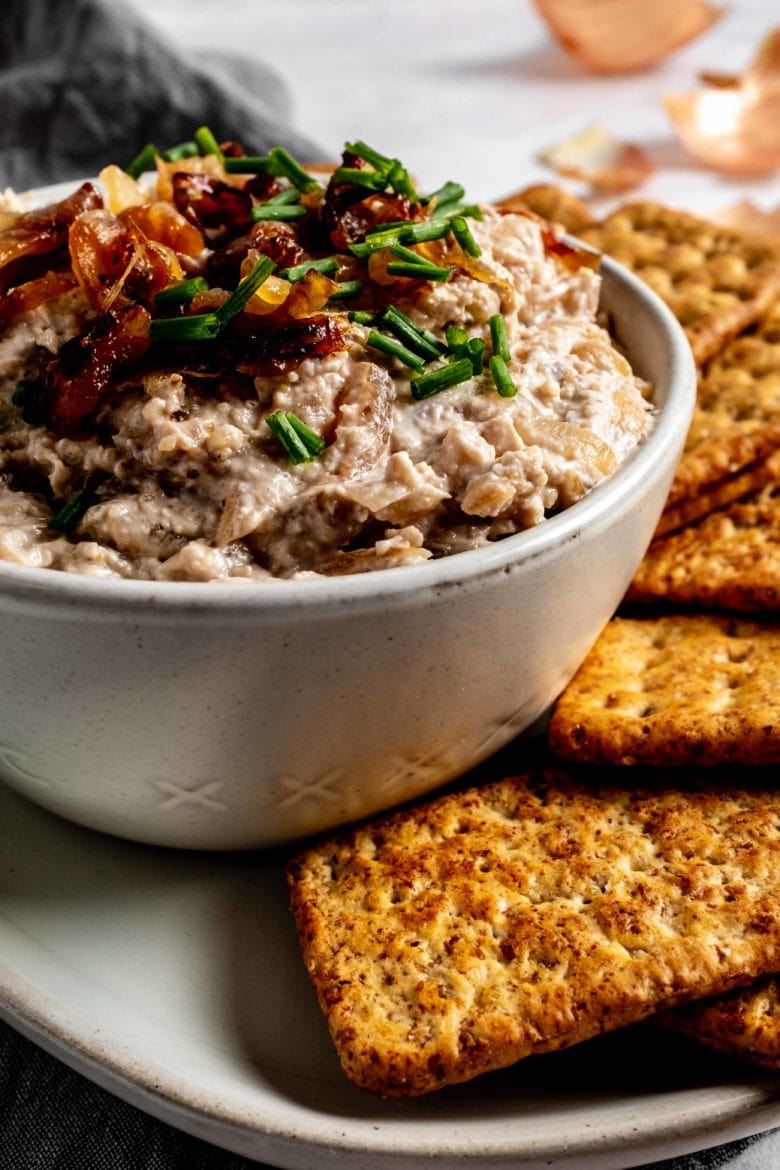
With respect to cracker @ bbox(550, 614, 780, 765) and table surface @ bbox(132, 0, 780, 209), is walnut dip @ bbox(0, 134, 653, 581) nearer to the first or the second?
cracker @ bbox(550, 614, 780, 765)

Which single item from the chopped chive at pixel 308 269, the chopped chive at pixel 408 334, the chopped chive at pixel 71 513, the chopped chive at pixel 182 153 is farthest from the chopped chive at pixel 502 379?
the chopped chive at pixel 182 153

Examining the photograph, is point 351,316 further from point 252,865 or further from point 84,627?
point 252,865

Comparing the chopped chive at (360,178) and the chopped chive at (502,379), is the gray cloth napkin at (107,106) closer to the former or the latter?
the chopped chive at (360,178)

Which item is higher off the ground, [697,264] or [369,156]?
[369,156]

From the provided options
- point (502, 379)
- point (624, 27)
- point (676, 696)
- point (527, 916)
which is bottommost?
point (624, 27)

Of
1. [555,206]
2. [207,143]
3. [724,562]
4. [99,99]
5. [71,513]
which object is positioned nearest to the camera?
[71,513]

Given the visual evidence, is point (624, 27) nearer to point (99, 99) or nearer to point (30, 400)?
point (99, 99)

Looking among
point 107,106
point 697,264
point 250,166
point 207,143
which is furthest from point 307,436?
point 107,106
